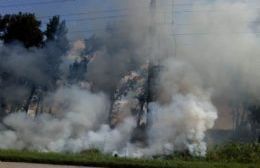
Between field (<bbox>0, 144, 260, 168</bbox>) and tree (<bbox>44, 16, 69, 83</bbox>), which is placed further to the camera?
tree (<bbox>44, 16, 69, 83</bbox>)

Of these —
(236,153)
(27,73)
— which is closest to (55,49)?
(27,73)

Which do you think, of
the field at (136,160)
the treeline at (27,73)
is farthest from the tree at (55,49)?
the field at (136,160)

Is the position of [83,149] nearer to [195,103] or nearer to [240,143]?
[195,103]

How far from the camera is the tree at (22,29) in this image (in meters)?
53.8

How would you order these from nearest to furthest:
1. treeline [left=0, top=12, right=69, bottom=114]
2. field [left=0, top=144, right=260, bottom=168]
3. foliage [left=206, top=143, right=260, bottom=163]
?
field [left=0, top=144, right=260, bottom=168] → foliage [left=206, top=143, right=260, bottom=163] → treeline [left=0, top=12, right=69, bottom=114]

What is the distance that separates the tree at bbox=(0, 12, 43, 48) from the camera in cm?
5375

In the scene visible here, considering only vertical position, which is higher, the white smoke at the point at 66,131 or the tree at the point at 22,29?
the tree at the point at 22,29

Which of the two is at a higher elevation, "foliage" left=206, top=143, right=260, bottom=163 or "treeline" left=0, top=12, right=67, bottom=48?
"treeline" left=0, top=12, right=67, bottom=48

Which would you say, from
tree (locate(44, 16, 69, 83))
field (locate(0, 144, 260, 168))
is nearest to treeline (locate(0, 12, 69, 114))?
tree (locate(44, 16, 69, 83))

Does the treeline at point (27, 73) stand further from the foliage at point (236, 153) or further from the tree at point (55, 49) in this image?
the foliage at point (236, 153)

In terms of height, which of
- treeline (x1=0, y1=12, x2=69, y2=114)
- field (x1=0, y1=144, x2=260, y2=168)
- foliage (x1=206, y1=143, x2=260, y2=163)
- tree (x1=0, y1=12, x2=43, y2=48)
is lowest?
field (x1=0, y1=144, x2=260, y2=168)

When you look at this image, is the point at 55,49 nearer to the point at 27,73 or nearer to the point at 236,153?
the point at 27,73

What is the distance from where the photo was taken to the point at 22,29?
56.3 m

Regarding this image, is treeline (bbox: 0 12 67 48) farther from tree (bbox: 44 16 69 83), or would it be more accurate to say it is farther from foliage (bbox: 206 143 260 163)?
foliage (bbox: 206 143 260 163)
